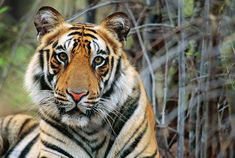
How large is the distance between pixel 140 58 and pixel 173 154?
36.8 inches

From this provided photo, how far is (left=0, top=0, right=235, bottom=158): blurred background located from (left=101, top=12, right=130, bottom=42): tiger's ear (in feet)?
0.86

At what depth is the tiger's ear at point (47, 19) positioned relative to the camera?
16.7 feet

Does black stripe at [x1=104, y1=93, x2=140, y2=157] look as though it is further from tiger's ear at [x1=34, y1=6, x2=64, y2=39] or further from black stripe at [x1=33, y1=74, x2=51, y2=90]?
tiger's ear at [x1=34, y1=6, x2=64, y2=39]

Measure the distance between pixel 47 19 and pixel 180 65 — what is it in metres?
0.92

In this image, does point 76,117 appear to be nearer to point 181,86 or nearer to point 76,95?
point 76,95

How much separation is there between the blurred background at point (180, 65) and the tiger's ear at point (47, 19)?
0.30 metres

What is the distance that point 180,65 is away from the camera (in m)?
5.26

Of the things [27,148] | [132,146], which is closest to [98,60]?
[132,146]

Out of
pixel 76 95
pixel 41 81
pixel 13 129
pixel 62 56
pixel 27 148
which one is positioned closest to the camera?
pixel 76 95

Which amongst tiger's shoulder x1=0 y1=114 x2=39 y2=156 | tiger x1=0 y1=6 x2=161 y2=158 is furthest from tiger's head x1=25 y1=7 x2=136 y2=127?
tiger's shoulder x1=0 y1=114 x2=39 y2=156

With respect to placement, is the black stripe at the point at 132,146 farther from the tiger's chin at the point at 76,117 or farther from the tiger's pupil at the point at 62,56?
the tiger's pupil at the point at 62,56

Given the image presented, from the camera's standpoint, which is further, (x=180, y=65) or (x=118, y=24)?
(x=180, y=65)

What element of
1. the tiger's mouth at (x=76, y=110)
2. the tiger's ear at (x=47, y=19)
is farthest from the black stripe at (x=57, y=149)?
the tiger's ear at (x=47, y=19)

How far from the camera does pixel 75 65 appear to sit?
475cm
